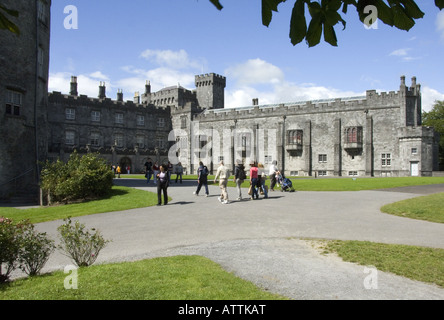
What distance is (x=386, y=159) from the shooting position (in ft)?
142

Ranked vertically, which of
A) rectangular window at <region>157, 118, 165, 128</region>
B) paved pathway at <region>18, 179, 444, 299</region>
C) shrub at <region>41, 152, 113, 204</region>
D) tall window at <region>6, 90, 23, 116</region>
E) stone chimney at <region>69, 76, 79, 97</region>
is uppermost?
stone chimney at <region>69, 76, 79, 97</region>

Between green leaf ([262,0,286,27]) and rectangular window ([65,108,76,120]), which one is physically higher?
rectangular window ([65,108,76,120])

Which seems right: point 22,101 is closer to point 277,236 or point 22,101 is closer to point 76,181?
point 76,181

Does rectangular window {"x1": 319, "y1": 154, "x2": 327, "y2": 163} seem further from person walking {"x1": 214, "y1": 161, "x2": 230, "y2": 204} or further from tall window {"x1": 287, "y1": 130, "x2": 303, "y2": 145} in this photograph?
person walking {"x1": 214, "y1": 161, "x2": 230, "y2": 204}

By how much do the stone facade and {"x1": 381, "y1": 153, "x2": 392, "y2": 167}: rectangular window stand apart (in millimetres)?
36913

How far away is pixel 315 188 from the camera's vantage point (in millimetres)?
22297

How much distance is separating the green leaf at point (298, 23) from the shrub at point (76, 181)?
16.9m

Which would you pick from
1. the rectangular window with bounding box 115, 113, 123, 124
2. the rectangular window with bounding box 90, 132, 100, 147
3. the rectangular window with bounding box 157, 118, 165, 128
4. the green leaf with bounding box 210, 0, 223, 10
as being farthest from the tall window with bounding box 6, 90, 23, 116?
the rectangular window with bounding box 157, 118, 165, 128

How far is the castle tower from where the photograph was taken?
67.1m

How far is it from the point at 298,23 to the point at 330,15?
294 mm

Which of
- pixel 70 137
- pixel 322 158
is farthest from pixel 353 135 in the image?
pixel 70 137

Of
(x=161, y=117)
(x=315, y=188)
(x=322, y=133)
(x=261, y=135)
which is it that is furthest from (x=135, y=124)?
(x=315, y=188)

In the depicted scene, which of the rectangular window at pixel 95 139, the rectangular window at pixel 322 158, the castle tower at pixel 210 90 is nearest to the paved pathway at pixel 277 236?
the rectangular window at pixel 322 158
